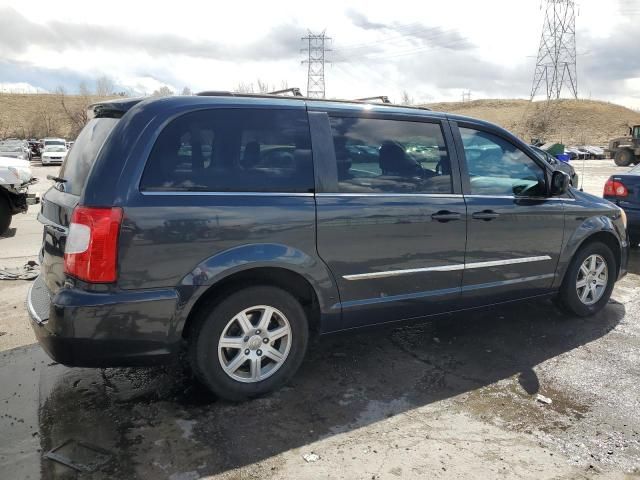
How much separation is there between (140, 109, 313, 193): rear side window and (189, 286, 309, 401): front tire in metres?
0.66

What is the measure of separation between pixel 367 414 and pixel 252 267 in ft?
3.76

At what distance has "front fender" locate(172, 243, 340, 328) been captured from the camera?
3027 millimetres

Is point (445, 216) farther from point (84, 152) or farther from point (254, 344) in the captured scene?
point (84, 152)

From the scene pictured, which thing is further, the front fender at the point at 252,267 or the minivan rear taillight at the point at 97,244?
the front fender at the point at 252,267

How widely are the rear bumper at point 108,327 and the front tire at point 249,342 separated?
0.21 m

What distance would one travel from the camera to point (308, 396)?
3.52 m

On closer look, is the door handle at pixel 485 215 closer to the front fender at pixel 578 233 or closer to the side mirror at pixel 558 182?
the side mirror at pixel 558 182

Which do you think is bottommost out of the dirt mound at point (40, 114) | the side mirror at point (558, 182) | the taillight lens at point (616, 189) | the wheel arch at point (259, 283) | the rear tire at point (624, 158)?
the wheel arch at point (259, 283)

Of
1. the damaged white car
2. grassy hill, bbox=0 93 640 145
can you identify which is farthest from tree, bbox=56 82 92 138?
the damaged white car

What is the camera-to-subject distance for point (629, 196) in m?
7.21

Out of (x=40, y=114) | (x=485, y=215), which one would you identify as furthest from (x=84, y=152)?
(x=40, y=114)

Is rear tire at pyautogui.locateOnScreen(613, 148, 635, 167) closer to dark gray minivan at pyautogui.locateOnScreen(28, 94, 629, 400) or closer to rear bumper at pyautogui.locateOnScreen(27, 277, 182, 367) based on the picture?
dark gray minivan at pyautogui.locateOnScreen(28, 94, 629, 400)

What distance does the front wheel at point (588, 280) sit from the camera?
4.82 metres

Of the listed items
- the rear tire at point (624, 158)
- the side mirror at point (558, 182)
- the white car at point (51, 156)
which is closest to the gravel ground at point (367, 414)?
the side mirror at point (558, 182)
